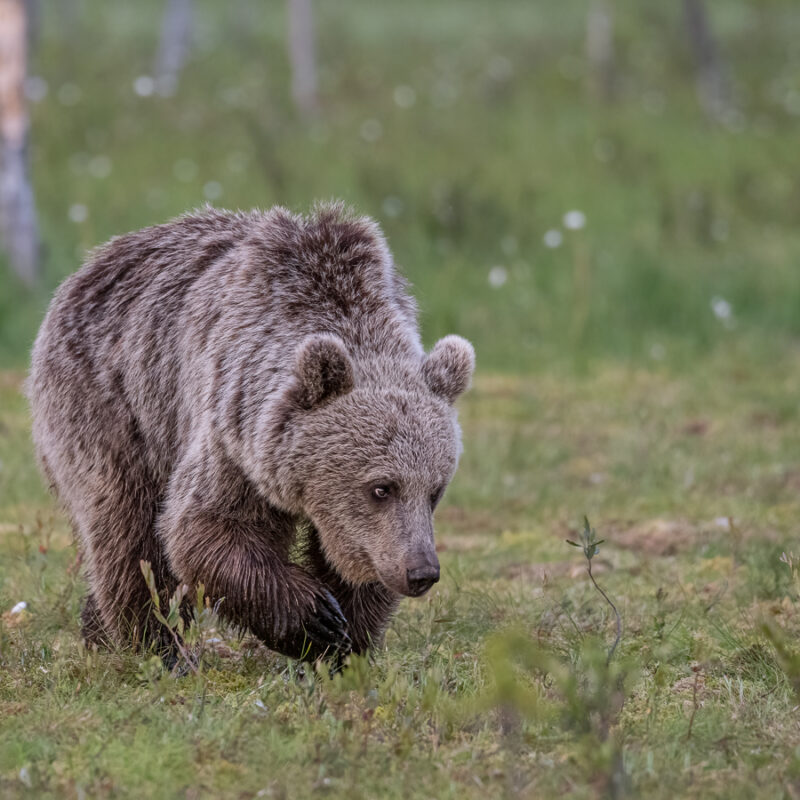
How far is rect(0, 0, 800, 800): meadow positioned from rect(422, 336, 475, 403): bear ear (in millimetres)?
786

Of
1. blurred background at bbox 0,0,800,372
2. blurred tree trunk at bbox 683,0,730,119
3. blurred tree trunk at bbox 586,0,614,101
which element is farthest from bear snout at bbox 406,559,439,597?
blurred tree trunk at bbox 586,0,614,101

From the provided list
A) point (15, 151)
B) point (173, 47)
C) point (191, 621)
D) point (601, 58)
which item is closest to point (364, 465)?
point (191, 621)

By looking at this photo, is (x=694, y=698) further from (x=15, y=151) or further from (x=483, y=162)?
(x=483, y=162)

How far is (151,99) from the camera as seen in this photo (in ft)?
56.3

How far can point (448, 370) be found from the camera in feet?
14.6

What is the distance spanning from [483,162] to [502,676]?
11.7m

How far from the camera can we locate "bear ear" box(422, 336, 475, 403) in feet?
14.6

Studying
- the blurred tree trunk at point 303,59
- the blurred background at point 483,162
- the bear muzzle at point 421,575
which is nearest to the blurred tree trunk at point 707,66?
the blurred background at point 483,162

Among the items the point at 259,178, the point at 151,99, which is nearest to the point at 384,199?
the point at 259,178

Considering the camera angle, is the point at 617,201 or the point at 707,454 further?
the point at 617,201

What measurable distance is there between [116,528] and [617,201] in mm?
9357

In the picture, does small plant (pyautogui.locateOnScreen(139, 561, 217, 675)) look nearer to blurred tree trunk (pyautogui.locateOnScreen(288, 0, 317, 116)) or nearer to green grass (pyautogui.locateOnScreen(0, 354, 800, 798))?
green grass (pyautogui.locateOnScreen(0, 354, 800, 798))

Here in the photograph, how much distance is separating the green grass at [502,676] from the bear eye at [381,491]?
531 mm

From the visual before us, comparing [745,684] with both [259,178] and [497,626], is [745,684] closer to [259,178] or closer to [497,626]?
[497,626]
